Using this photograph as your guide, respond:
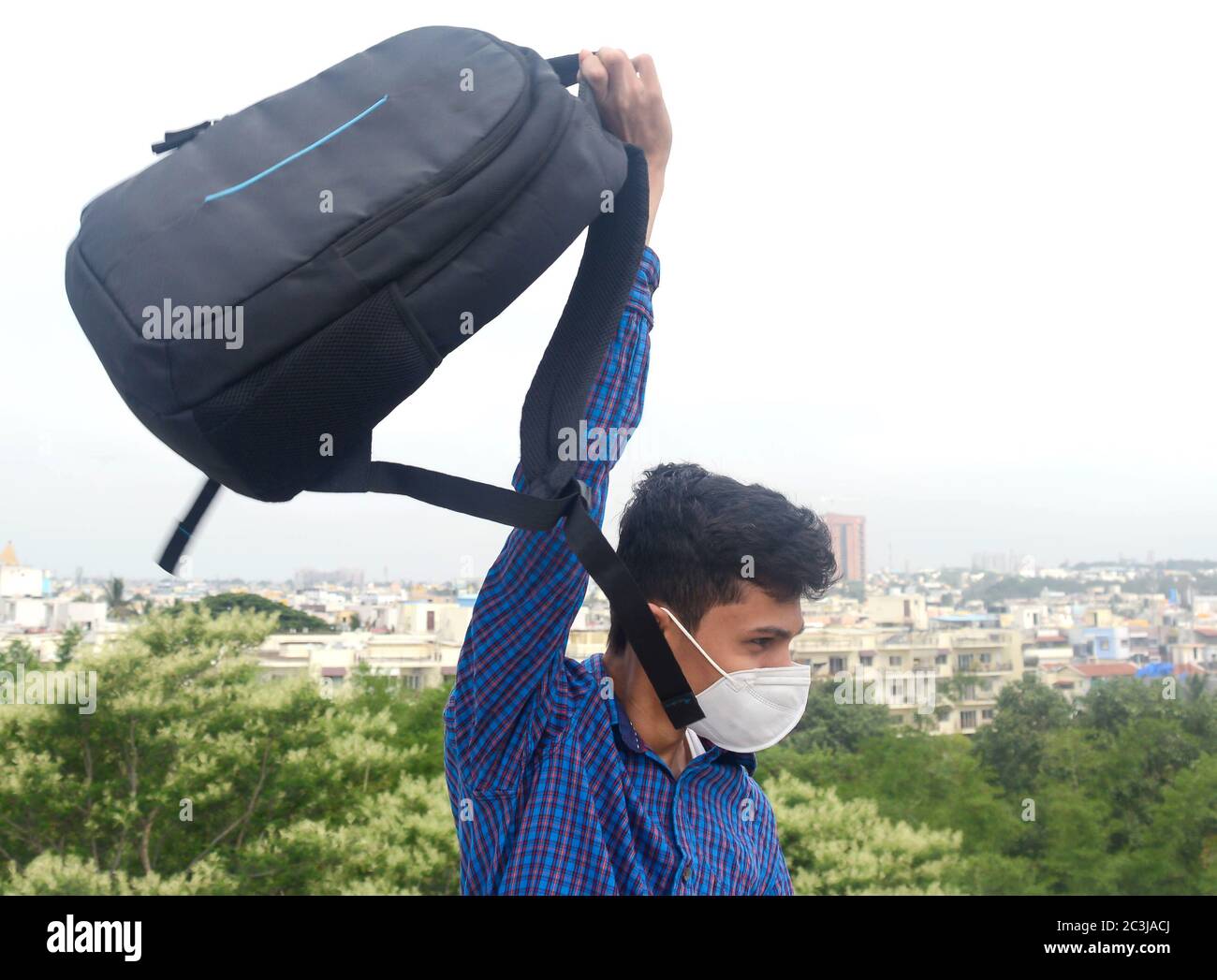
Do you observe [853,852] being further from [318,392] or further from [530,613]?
[318,392]

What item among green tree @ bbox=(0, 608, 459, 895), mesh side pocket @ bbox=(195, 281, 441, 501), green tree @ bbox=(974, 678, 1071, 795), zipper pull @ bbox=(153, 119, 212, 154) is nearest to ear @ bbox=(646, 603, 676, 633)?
mesh side pocket @ bbox=(195, 281, 441, 501)

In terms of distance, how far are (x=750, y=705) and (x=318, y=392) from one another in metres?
0.88

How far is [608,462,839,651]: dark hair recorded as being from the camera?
148 centimetres

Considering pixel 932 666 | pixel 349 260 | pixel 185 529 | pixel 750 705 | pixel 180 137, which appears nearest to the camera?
pixel 349 260

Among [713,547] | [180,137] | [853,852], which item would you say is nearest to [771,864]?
[713,547]

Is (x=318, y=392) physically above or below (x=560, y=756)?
above

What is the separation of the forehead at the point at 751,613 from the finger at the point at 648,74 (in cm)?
71

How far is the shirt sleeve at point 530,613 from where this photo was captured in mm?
1178

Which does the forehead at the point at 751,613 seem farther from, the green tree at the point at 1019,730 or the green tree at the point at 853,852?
the green tree at the point at 1019,730

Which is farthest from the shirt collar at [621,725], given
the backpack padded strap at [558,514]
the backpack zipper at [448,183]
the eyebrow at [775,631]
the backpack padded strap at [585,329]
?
the backpack zipper at [448,183]

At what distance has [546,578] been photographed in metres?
1.18

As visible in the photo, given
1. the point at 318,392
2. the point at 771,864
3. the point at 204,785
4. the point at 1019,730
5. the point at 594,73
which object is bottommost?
the point at 1019,730

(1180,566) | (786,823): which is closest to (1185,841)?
(786,823)
